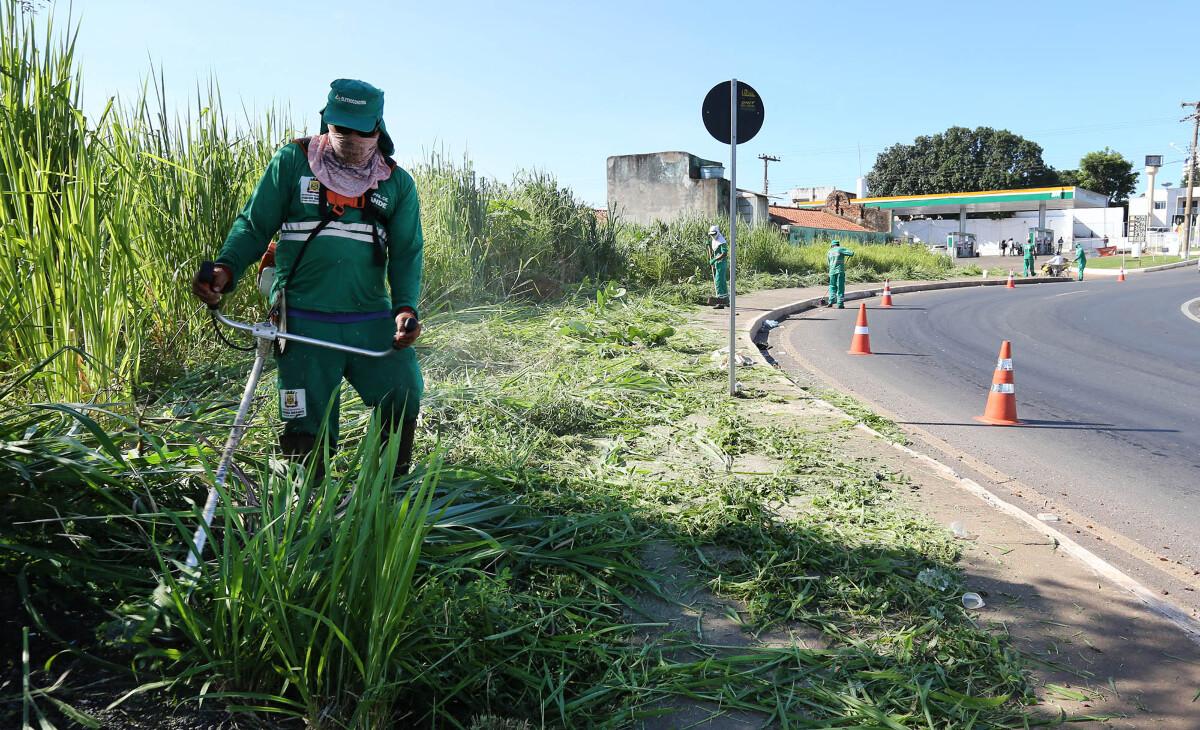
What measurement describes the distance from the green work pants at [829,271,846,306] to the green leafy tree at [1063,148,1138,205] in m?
84.2

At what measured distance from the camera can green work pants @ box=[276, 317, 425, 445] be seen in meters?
3.15

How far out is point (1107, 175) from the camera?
89375 millimetres

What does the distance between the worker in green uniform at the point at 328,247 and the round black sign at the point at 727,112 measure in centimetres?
436

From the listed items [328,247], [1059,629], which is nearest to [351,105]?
[328,247]

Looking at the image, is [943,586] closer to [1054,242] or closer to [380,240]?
[380,240]

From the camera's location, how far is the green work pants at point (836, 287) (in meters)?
17.8

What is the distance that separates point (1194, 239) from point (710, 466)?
80.5 meters

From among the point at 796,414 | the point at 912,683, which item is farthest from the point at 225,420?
the point at 796,414

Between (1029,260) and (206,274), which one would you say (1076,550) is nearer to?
(206,274)

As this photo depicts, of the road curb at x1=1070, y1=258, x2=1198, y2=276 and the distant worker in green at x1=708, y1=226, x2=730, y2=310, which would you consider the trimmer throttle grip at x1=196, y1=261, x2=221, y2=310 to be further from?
the road curb at x1=1070, y1=258, x2=1198, y2=276

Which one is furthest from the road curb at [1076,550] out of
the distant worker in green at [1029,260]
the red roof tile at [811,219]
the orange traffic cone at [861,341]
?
the red roof tile at [811,219]

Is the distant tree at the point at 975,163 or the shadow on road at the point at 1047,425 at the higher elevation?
the distant tree at the point at 975,163

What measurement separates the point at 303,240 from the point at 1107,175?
4128 inches

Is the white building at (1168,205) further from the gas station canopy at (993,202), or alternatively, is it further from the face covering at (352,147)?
the face covering at (352,147)
